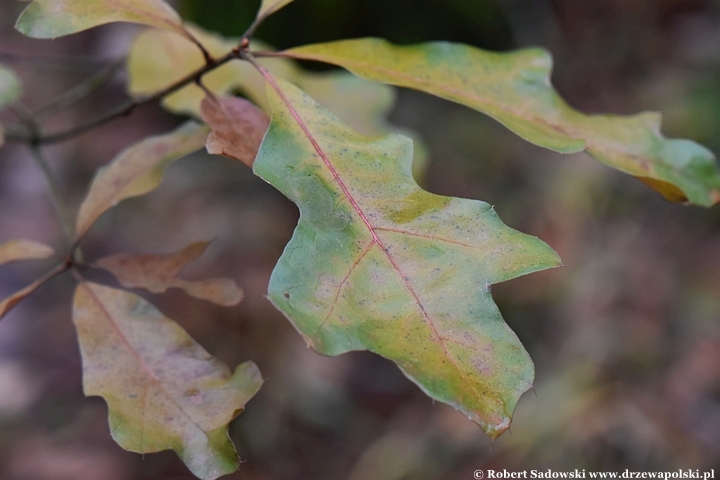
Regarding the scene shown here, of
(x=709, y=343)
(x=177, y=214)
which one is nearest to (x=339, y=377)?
(x=177, y=214)

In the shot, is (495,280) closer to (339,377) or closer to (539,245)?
(539,245)

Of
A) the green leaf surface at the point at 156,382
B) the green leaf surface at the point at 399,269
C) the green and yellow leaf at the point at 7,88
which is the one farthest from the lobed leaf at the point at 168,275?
the green and yellow leaf at the point at 7,88

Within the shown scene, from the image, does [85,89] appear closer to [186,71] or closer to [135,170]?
[186,71]

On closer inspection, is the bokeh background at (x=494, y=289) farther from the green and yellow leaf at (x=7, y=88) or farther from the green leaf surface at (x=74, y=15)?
the green leaf surface at (x=74, y=15)

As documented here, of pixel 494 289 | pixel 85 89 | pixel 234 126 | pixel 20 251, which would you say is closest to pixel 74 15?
pixel 234 126

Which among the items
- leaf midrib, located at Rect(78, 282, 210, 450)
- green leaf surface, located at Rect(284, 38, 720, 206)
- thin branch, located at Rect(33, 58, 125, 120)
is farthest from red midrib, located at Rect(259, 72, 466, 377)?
thin branch, located at Rect(33, 58, 125, 120)

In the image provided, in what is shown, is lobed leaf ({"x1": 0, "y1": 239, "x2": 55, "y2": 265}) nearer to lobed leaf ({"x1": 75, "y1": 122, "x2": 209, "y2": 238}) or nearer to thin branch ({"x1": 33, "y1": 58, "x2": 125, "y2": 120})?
lobed leaf ({"x1": 75, "y1": 122, "x2": 209, "y2": 238})
